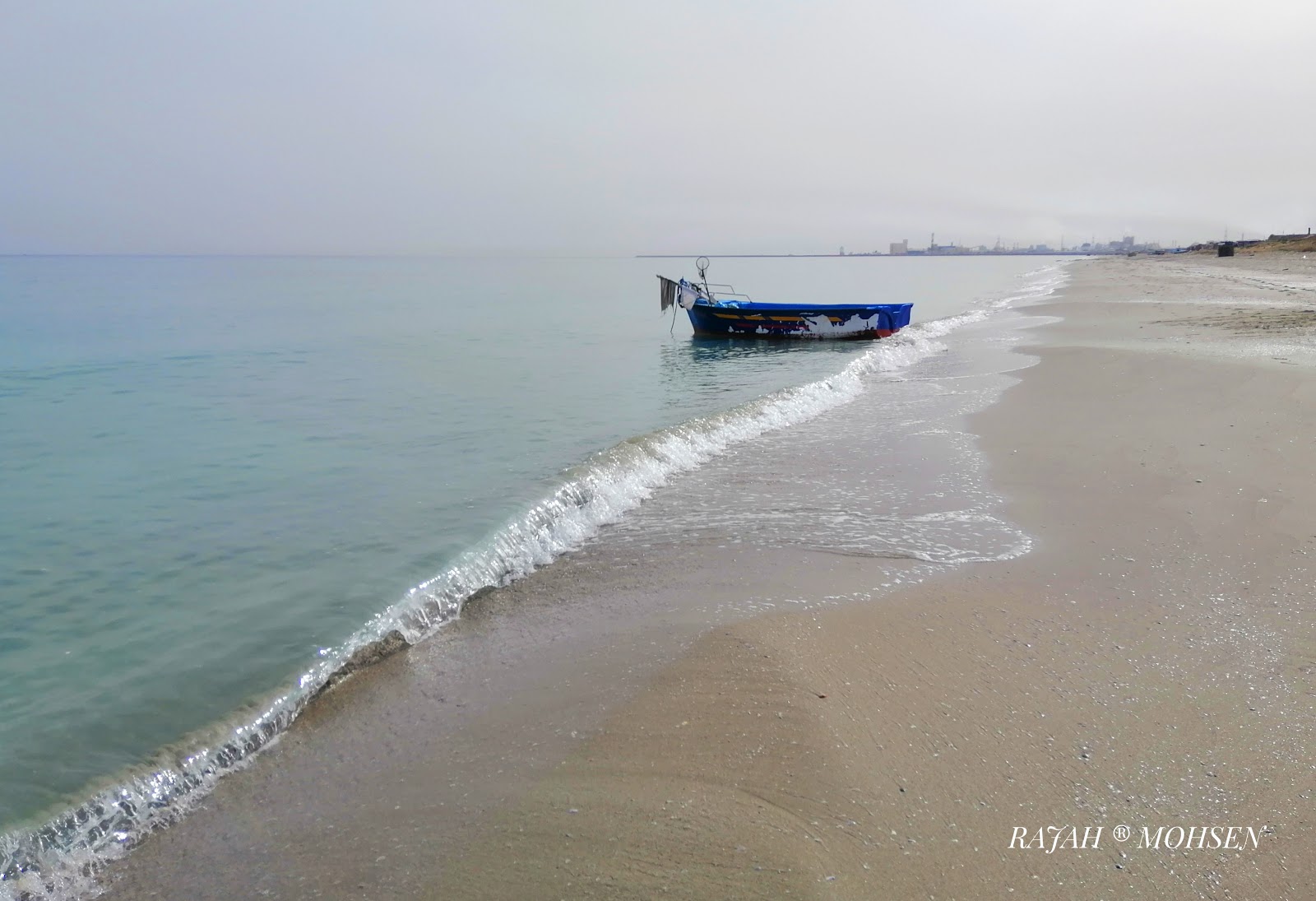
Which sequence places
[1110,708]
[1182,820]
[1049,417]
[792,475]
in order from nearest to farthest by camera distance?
[1182,820] < [1110,708] < [792,475] < [1049,417]

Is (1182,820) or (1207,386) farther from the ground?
(1207,386)

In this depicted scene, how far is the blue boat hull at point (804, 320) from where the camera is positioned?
24.6m

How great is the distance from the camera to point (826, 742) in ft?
11.2

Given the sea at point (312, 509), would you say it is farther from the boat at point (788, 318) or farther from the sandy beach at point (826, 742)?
the boat at point (788, 318)

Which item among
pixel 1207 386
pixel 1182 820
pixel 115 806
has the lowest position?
pixel 115 806

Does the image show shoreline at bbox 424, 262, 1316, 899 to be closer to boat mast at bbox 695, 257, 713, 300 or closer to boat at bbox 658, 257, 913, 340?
boat at bbox 658, 257, 913, 340

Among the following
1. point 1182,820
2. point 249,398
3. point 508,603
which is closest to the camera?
point 1182,820

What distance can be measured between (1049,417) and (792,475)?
4.18 metres

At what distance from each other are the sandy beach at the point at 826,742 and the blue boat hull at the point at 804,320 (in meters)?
19.0

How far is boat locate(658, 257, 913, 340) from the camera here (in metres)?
24.6

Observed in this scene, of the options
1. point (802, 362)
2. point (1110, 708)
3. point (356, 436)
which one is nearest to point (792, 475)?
point (1110, 708)

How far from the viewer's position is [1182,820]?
2.85 metres

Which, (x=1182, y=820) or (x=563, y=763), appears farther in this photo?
(x=563, y=763)

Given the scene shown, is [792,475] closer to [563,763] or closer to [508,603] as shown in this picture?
[508,603]
